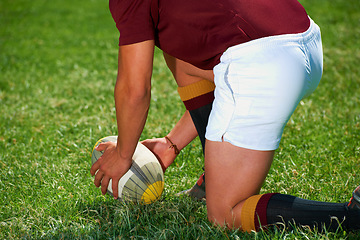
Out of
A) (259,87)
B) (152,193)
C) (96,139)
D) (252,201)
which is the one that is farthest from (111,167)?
(96,139)

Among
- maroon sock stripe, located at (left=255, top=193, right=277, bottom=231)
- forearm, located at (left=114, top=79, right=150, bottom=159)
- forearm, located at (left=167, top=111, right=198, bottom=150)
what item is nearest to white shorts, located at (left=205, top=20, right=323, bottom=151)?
maroon sock stripe, located at (left=255, top=193, right=277, bottom=231)

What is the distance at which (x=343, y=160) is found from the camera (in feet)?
10.3

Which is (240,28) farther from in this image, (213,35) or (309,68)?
(309,68)

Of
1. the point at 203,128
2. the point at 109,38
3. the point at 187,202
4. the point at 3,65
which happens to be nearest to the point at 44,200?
the point at 187,202

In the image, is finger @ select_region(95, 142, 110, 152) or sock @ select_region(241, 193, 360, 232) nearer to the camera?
sock @ select_region(241, 193, 360, 232)

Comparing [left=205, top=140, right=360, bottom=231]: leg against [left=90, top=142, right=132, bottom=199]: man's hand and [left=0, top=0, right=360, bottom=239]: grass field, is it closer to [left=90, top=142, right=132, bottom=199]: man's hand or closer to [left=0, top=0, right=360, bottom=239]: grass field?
[left=0, top=0, right=360, bottom=239]: grass field

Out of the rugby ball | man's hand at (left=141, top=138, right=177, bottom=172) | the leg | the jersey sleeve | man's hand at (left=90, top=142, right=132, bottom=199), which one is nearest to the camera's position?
the jersey sleeve

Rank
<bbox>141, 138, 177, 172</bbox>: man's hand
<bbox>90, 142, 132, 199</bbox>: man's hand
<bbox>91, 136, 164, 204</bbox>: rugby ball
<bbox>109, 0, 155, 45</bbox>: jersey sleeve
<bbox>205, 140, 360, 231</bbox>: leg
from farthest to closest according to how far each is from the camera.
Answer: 1. <bbox>141, 138, 177, 172</bbox>: man's hand
2. <bbox>91, 136, 164, 204</bbox>: rugby ball
3. <bbox>90, 142, 132, 199</bbox>: man's hand
4. <bbox>205, 140, 360, 231</bbox>: leg
5. <bbox>109, 0, 155, 45</bbox>: jersey sleeve

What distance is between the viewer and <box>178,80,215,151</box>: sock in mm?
2572

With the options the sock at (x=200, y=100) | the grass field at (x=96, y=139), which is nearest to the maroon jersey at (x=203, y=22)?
the sock at (x=200, y=100)

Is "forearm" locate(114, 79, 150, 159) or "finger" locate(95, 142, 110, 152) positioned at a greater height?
"forearm" locate(114, 79, 150, 159)

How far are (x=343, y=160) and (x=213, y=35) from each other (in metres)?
1.61

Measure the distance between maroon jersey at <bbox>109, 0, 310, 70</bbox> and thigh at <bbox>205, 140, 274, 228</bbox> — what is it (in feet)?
1.54

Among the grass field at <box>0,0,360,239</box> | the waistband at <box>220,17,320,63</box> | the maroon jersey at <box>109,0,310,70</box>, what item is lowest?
the grass field at <box>0,0,360,239</box>
